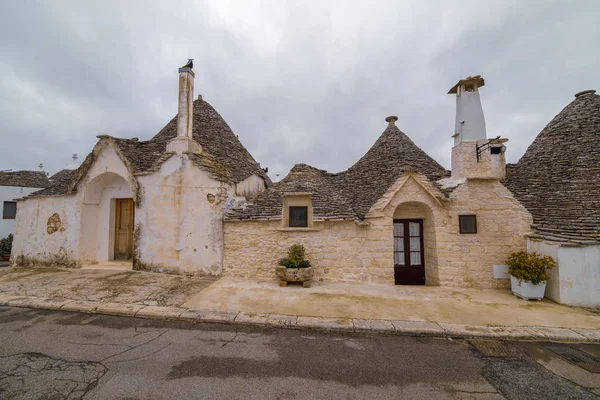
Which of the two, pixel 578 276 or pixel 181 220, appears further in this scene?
pixel 181 220

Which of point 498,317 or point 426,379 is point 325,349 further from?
point 498,317

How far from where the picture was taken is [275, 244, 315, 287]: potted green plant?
6969mm

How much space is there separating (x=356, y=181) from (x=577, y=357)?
780 cm

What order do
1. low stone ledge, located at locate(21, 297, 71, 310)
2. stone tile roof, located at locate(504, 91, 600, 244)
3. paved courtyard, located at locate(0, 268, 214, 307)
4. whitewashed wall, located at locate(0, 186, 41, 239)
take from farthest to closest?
whitewashed wall, located at locate(0, 186, 41, 239)
stone tile roof, located at locate(504, 91, 600, 244)
paved courtyard, located at locate(0, 268, 214, 307)
low stone ledge, located at locate(21, 297, 71, 310)

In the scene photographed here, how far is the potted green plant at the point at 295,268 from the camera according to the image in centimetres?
697

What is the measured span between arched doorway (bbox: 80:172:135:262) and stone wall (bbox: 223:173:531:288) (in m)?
5.14

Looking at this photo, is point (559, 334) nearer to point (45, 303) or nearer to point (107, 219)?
point (45, 303)

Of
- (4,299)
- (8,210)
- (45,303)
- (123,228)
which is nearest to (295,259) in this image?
(45,303)

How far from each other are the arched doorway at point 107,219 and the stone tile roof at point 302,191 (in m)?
5.17

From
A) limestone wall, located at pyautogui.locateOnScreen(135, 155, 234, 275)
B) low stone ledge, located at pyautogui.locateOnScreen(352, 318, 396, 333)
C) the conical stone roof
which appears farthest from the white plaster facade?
low stone ledge, located at pyautogui.locateOnScreen(352, 318, 396, 333)

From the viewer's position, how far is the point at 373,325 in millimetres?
4625

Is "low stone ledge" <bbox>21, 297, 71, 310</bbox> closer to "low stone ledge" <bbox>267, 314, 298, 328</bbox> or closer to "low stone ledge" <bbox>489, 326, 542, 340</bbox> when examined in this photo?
"low stone ledge" <bbox>267, 314, 298, 328</bbox>

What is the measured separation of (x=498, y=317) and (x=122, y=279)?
10.0 m

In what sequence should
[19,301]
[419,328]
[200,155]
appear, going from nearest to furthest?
[419,328] < [19,301] < [200,155]
